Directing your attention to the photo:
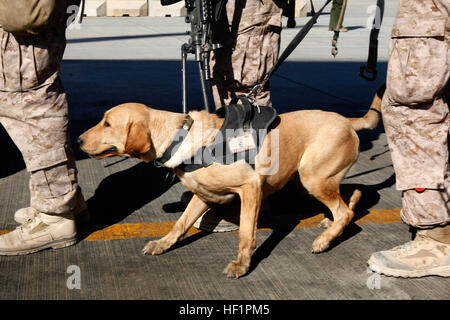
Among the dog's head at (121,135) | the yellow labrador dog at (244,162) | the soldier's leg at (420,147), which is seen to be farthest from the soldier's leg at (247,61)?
the soldier's leg at (420,147)

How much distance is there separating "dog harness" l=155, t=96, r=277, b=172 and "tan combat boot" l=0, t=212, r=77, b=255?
70cm

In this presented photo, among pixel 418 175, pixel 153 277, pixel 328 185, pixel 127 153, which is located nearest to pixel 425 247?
pixel 418 175

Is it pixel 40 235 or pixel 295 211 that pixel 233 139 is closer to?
pixel 295 211

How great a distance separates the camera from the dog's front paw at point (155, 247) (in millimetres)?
3393

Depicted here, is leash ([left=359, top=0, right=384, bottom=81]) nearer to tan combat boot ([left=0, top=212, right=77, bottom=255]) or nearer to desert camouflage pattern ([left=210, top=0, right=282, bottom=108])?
desert camouflage pattern ([left=210, top=0, right=282, bottom=108])

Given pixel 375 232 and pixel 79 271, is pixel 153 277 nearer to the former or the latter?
pixel 79 271

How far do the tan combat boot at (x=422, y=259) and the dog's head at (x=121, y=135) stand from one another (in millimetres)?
1455

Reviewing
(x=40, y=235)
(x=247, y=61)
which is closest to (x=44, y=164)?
(x=40, y=235)

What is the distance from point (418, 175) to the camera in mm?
3045

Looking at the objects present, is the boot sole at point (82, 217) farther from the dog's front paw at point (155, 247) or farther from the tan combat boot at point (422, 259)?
the tan combat boot at point (422, 259)

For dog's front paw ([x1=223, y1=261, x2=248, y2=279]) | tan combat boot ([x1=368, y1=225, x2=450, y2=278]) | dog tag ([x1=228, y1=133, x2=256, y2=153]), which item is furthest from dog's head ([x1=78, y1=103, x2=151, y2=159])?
tan combat boot ([x1=368, y1=225, x2=450, y2=278])

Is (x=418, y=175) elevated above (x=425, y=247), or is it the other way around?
(x=418, y=175)
